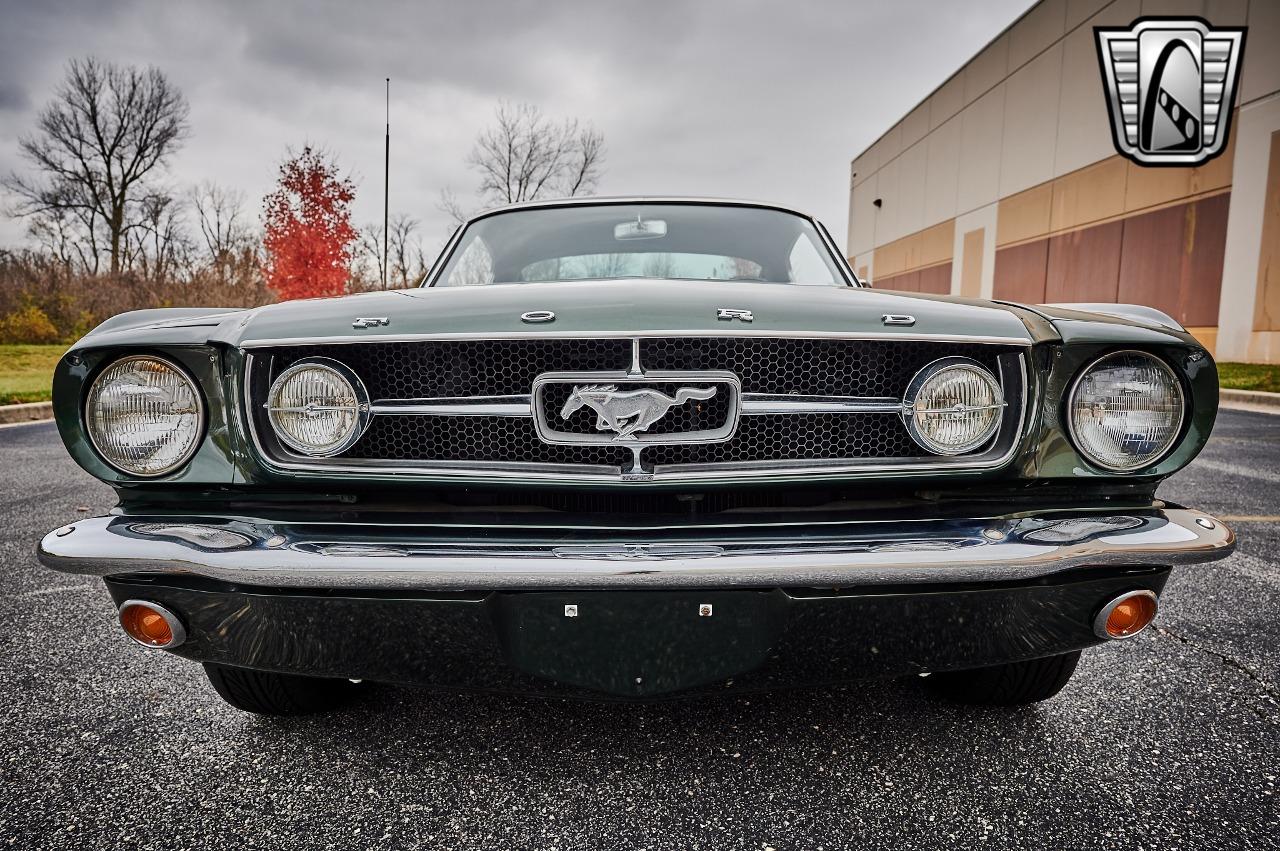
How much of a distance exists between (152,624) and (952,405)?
161 cm

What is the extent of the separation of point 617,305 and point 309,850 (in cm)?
117

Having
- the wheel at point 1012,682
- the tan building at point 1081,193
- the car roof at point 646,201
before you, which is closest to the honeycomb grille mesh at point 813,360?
the wheel at point 1012,682

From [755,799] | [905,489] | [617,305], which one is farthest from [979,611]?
[617,305]

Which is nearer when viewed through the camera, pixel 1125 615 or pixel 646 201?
pixel 1125 615

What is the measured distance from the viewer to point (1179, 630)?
2266 millimetres

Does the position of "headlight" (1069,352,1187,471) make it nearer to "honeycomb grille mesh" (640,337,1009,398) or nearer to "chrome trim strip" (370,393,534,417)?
"honeycomb grille mesh" (640,337,1009,398)

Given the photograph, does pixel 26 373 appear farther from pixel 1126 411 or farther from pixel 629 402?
pixel 1126 411

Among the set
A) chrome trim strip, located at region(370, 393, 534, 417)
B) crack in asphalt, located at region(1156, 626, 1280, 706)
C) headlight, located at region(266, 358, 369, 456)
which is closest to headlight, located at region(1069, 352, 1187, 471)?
crack in asphalt, located at region(1156, 626, 1280, 706)

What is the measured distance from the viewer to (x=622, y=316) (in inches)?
53.2

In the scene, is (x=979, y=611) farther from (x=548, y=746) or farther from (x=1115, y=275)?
(x=1115, y=275)

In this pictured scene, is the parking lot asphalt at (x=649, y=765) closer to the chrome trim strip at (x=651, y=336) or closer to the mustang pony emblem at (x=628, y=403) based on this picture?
the mustang pony emblem at (x=628, y=403)

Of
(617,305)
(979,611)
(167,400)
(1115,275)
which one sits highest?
(1115,275)

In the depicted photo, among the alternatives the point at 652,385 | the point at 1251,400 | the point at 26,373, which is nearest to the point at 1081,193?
the point at 1251,400

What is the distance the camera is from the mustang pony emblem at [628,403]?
1.35 m
